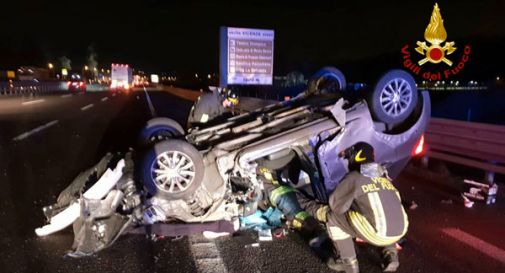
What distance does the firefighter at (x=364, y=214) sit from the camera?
11.2 feet

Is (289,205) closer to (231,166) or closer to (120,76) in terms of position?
(231,166)

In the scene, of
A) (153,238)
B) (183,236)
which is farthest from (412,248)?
(153,238)

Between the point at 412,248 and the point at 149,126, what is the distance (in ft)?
12.5

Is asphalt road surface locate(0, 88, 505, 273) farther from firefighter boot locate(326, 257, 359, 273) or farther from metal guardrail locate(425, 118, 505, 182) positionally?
metal guardrail locate(425, 118, 505, 182)

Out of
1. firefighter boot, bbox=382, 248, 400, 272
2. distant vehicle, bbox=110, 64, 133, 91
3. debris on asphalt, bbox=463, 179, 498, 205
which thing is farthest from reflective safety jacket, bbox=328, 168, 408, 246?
distant vehicle, bbox=110, 64, 133, 91

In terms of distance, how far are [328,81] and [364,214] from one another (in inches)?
115

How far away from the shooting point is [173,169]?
14.1ft

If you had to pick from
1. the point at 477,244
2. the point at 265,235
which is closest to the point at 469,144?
the point at 477,244

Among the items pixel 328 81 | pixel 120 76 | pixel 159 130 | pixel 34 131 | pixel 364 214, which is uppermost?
pixel 328 81

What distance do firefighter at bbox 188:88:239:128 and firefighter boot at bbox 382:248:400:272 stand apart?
361cm

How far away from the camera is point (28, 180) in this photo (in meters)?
6.64

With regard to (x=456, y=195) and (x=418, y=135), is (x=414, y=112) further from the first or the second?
(x=456, y=195)

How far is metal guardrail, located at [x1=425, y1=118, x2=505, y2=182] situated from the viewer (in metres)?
6.26

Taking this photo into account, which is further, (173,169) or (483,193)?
(483,193)
